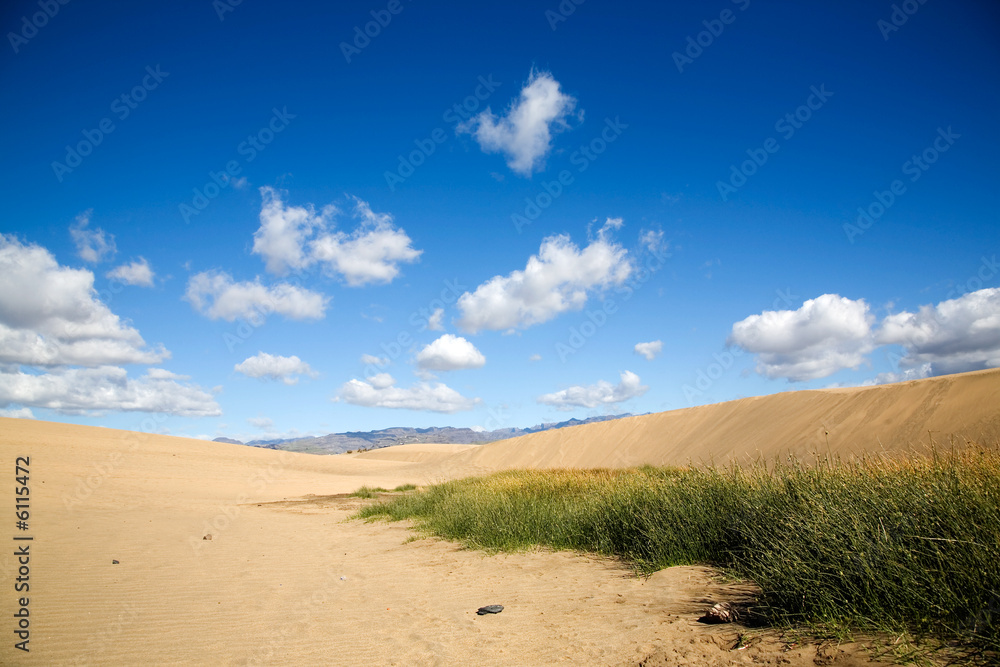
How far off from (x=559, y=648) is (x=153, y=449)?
41476 millimetres

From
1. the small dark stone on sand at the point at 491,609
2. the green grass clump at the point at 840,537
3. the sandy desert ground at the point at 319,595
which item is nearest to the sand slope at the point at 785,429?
the sandy desert ground at the point at 319,595

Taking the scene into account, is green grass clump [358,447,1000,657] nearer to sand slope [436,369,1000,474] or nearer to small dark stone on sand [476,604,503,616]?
sand slope [436,369,1000,474]

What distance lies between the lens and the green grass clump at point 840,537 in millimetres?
3240

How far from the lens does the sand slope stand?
17578 mm

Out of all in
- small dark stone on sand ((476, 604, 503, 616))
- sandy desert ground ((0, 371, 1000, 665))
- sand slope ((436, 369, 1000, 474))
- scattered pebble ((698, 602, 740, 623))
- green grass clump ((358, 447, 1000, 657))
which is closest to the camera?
green grass clump ((358, 447, 1000, 657))

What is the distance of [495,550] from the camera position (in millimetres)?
8219

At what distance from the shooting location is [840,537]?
13.6 ft

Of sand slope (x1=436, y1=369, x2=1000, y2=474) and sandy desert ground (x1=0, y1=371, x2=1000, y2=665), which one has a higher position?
sand slope (x1=436, y1=369, x2=1000, y2=474)

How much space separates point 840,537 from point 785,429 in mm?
A: 24406

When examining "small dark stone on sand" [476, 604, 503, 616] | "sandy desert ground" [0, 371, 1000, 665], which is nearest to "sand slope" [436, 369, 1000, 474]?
"sandy desert ground" [0, 371, 1000, 665]

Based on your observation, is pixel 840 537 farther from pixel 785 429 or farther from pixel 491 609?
pixel 785 429

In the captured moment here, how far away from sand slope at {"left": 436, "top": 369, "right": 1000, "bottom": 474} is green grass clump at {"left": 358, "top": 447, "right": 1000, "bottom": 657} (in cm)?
149

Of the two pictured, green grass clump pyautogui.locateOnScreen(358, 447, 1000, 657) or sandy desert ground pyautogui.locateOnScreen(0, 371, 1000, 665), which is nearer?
green grass clump pyautogui.locateOnScreen(358, 447, 1000, 657)

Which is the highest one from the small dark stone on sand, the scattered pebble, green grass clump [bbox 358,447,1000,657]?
green grass clump [bbox 358,447,1000,657]
